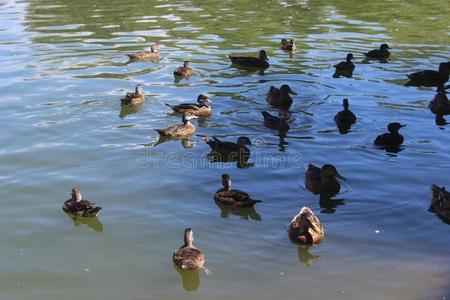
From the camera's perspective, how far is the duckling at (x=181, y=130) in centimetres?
1415

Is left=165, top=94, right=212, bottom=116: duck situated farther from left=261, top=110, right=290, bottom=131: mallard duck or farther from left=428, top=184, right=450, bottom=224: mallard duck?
left=428, top=184, right=450, bottom=224: mallard duck

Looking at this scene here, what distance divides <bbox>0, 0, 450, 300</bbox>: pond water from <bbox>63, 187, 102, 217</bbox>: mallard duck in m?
0.15

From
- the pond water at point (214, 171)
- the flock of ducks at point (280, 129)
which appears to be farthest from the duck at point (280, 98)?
the pond water at point (214, 171)

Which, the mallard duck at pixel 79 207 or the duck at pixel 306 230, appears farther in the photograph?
the mallard duck at pixel 79 207

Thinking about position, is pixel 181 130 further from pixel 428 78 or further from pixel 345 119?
pixel 428 78

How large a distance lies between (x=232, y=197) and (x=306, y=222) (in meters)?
1.57

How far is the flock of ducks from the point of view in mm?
9594

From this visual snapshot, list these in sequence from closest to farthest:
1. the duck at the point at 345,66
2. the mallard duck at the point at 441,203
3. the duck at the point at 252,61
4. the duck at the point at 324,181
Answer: the mallard duck at the point at 441,203
the duck at the point at 324,181
the duck at the point at 345,66
the duck at the point at 252,61

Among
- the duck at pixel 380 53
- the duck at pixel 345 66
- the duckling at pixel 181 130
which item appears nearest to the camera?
the duckling at pixel 181 130

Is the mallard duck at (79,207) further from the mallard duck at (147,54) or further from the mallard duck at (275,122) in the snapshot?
the mallard duck at (147,54)

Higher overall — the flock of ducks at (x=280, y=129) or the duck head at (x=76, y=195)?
the duck head at (x=76, y=195)

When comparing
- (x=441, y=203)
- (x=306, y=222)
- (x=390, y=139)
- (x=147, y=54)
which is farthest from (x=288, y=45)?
(x=306, y=222)

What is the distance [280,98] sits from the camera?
15.8 meters

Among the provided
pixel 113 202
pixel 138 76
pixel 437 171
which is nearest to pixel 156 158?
pixel 113 202
